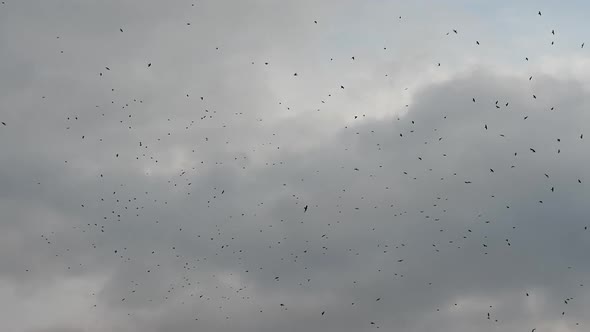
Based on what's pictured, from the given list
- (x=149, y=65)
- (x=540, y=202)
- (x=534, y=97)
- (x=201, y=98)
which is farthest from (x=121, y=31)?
(x=540, y=202)

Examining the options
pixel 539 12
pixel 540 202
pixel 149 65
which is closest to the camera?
pixel 539 12

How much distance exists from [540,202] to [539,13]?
4104 cm

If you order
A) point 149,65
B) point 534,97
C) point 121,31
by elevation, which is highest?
point 121,31

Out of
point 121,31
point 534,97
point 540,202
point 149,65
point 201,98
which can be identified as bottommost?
point 540,202

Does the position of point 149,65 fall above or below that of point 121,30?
below

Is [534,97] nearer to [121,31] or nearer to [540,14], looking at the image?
[540,14]

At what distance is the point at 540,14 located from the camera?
48.0 metres

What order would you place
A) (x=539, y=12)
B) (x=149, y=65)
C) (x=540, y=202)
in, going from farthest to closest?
1. (x=540, y=202)
2. (x=149, y=65)
3. (x=539, y=12)

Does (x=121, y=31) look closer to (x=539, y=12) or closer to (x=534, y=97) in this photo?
(x=539, y=12)

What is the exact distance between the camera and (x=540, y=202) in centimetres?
7081

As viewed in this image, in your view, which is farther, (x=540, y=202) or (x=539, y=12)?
(x=540, y=202)

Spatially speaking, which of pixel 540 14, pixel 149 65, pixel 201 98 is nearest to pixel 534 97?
pixel 540 14

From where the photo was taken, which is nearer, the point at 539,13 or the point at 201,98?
the point at 539,13

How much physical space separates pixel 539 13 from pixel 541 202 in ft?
136
